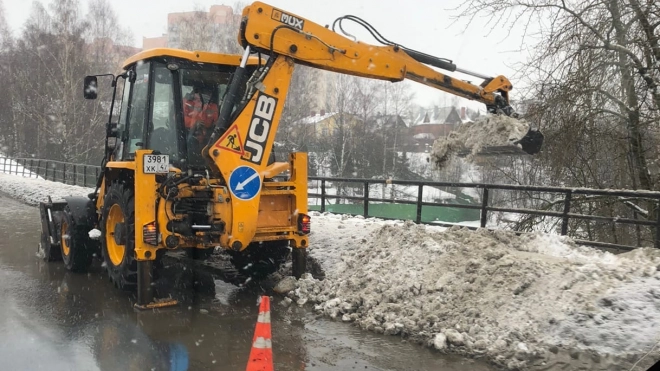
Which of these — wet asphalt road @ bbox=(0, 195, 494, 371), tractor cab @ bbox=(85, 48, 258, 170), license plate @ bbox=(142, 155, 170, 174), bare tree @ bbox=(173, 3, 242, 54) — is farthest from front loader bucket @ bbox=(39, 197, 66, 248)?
bare tree @ bbox=(173, 3, 242, 54)

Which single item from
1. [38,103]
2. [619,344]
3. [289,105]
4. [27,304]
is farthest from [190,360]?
[38,103]

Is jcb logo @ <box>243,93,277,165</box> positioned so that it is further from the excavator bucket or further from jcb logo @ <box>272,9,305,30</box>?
the excavator bucket

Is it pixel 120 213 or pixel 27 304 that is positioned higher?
pixel 120 213

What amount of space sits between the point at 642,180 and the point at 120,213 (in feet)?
37.7

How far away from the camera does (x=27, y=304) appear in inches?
261

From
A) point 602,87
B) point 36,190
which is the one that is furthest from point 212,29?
point 602,87

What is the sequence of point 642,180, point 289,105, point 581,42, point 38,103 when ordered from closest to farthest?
1. point 581,42
2. point 642,180
3. point 289,105
4. point 38,103

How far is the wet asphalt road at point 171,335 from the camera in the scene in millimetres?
4930

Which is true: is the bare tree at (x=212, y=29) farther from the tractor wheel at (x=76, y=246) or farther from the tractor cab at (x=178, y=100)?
A: the tractor cab at (x=178, y=100)

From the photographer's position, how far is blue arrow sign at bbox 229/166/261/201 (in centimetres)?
629

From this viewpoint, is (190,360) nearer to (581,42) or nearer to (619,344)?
(619,344)

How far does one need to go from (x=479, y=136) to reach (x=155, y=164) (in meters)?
4.19

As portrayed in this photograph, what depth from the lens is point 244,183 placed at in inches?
250

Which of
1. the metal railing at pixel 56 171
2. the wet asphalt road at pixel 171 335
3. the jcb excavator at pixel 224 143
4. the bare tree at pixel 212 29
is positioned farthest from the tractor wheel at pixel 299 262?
the bare tree at pixel 212 29
